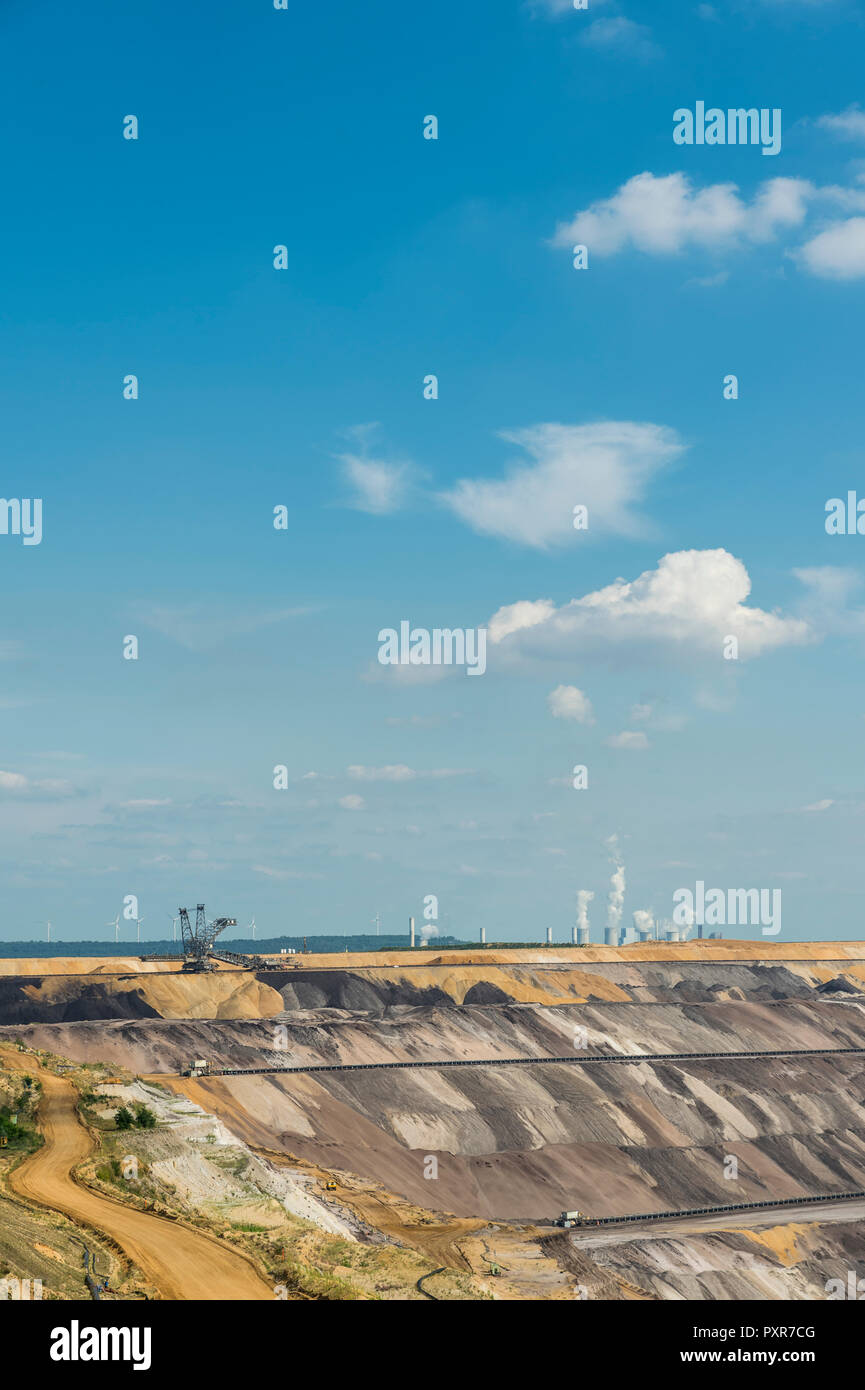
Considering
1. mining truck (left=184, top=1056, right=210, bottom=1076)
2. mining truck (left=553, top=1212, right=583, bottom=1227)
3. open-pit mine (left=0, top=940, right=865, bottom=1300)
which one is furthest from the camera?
mining truck (left=184, top=1056, right=210, bottom=1076)

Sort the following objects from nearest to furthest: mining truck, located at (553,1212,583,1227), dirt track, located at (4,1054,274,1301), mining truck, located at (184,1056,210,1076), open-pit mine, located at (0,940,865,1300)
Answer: dirt track, located at (4,1054,274,1301)
open-pit mine, located at (0,940,865,1300)
mining truck, located at (553,1212,583,1227)
mining truck, located at (184,1056,210,1076)

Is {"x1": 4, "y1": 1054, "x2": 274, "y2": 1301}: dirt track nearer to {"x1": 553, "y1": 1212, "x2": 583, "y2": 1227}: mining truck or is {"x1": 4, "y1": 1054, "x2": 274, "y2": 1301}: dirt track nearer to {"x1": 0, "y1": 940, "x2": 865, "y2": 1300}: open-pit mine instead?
{"x1": 0, "y1": 940, "x2": 865, "y2": 1300}: open-pit mine

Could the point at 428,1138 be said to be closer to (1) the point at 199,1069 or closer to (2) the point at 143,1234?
(1) the point at 199,1069

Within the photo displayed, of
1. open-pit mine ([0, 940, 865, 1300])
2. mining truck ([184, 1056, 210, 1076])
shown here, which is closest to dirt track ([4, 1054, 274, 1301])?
open-pit mine ([0, 940, 865, 1300])

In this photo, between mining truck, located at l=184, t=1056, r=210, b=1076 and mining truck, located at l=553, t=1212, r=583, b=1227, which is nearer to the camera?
mining truck, located at l=553, t=1212, r=583, b=1227
